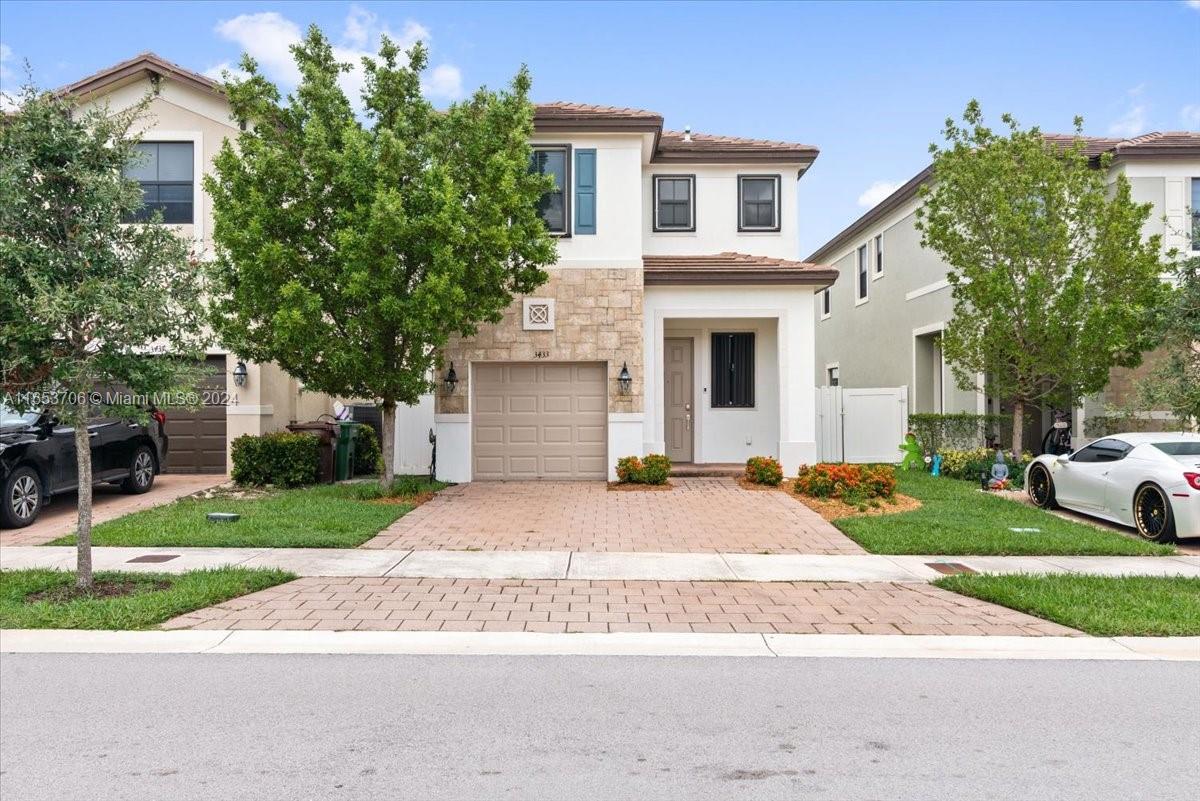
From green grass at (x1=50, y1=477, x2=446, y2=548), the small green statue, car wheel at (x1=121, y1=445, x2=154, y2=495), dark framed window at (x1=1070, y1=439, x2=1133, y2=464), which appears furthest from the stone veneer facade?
dark framed window at (x1=1070, y1=439, x2=1133, y2=464)

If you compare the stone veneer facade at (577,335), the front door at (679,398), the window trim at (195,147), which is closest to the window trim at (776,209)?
the front door at (679,398)

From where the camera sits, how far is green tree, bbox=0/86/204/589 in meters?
6.87

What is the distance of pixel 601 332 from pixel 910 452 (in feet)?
23.8

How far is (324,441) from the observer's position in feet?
51.9

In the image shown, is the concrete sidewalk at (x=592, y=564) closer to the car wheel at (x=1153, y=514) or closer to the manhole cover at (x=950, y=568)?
the manhole cover at (x=950, y=568)

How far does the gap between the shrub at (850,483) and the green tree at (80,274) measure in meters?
9.34

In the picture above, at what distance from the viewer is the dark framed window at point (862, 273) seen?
2641 cm

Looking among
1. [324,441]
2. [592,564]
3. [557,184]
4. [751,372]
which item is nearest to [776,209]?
[751,372]

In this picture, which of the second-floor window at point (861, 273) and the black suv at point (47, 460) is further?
the second-floor window at point (861, 273)

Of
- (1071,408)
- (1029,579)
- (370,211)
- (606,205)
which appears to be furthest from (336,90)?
(1071,408)

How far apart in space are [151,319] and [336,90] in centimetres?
684

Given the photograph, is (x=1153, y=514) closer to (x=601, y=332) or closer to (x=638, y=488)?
(x=638, y=488)

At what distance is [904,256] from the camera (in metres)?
23.0

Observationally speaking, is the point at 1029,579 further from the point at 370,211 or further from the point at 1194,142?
the point at 1194,142
